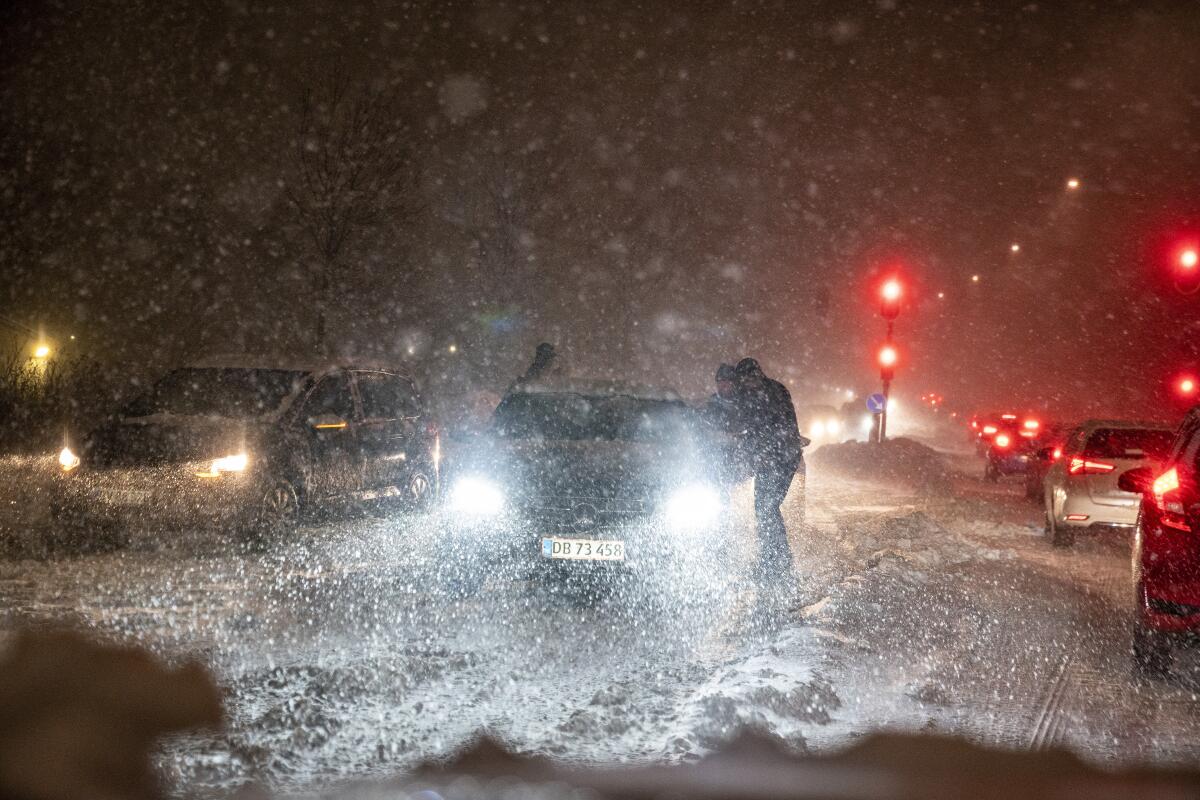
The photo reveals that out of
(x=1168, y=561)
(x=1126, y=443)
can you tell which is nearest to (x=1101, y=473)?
(x=1126, y=443)

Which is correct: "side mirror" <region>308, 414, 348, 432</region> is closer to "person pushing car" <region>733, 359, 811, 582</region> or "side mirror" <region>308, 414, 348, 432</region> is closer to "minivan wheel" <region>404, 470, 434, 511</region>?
"minivan wheel" <region>404, 470, 434, 511</region>

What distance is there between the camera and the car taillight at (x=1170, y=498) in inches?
222

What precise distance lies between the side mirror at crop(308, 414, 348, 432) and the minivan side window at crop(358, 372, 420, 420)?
88 centimetres

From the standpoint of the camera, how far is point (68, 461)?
8.78m

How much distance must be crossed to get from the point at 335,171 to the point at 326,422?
602 inches

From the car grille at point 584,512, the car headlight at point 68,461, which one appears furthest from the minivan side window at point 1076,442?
the car headlight at point 68,461

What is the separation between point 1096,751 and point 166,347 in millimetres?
21507

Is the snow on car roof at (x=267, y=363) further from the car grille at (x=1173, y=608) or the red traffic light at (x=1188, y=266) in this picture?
the red traffic light at (x=1188, y=266)

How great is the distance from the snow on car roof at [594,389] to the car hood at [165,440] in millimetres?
2608

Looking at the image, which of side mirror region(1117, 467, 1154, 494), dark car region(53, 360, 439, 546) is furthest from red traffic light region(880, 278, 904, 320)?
side mirror region(1117, 467, 1154, 494)

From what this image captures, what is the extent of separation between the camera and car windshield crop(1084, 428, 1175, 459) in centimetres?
1155

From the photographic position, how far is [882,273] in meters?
20.6

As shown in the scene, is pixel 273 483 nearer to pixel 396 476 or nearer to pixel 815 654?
pixel 396 476

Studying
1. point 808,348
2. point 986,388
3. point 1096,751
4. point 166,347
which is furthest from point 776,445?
point 808,348
